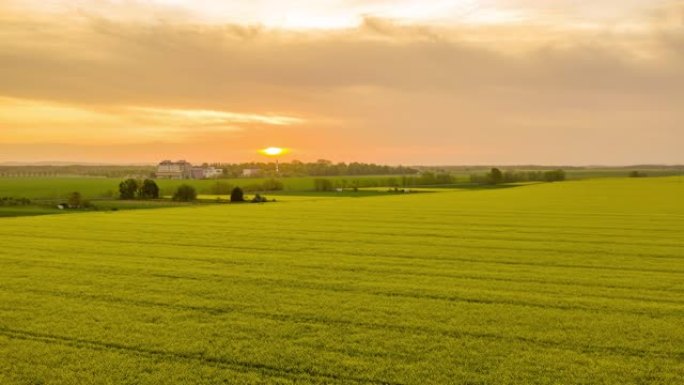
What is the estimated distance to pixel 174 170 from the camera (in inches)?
7293

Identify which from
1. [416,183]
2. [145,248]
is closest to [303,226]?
[145,248]

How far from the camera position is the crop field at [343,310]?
303 inches

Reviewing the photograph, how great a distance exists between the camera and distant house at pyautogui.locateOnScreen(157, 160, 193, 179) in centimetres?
17423

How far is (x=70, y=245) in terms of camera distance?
20484 millimetres

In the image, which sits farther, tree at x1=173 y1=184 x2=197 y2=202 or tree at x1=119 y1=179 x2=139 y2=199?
tree at x1=119 y1=179 x2=139 y2=199

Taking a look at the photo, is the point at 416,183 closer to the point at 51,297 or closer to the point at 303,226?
the point at 303,226

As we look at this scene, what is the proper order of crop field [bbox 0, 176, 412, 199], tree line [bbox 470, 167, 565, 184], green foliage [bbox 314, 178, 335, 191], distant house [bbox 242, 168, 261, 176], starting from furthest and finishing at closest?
distant house [bbox 242, 168, 261, 176]
tree line [bbox 470, 167, 565, 184]
green foliage [bbox 314, 178, 335, 191]
crop field [bbox 0, 176, 412, 199]

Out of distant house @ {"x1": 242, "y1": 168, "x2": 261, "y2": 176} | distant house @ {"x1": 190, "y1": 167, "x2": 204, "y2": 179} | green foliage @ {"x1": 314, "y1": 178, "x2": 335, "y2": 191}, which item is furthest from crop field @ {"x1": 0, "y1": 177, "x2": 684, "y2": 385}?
distant house @ {"x1": 190, "y1": 167, "x2": 204, "y2": 179}

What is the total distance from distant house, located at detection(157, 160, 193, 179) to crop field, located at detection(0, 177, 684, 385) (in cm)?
15681

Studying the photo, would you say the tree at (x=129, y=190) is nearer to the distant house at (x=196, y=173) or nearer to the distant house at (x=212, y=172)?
the distant house at (x=212, y=172)

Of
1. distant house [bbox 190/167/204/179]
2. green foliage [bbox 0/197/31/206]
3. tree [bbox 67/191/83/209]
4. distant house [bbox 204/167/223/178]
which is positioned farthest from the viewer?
distant house [bbox 190/167/204/179]

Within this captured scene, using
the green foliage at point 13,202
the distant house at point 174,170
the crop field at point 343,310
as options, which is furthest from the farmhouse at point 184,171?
the crop field at point 343,310

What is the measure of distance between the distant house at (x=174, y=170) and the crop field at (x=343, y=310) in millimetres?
156809

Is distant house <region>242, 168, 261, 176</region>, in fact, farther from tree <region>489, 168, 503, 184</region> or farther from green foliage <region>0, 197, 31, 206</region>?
green foliage <region>0, 197, 31, 206</region>
